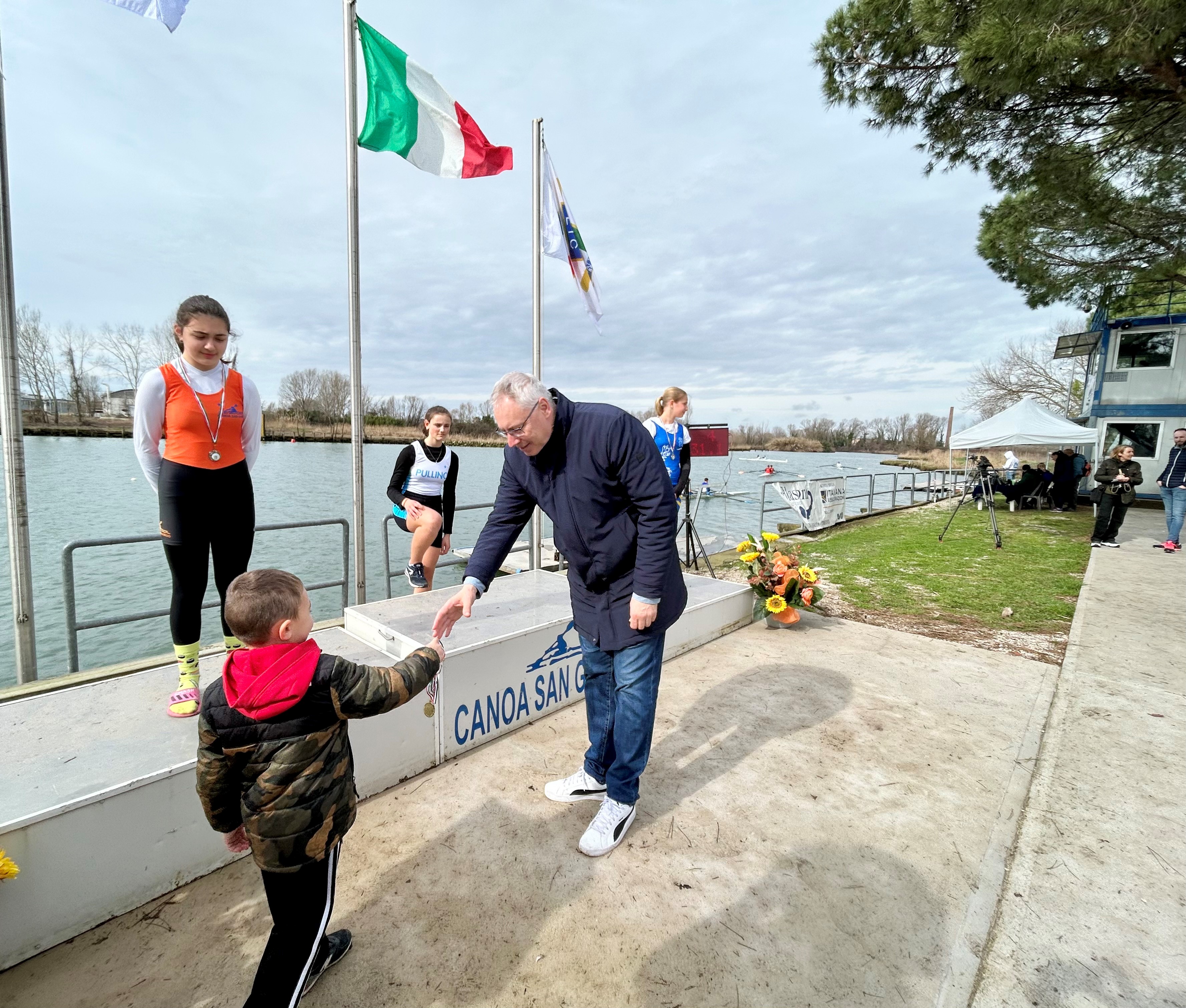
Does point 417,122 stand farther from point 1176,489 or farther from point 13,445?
point 1176,489

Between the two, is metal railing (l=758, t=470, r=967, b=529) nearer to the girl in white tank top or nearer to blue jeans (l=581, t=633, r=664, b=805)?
the girl in white tank top

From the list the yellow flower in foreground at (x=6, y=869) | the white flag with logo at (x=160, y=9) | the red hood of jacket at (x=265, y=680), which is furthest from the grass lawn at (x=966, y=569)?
the white flag with logo at (x=160, y=9)

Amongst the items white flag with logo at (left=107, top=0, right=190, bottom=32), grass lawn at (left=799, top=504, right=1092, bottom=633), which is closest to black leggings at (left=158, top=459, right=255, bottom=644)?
white flag with logo at (left=107, top=0, right=190, bottom=32)

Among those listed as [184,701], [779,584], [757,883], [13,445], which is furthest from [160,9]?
[779,584]

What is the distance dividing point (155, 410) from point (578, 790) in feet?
7.34

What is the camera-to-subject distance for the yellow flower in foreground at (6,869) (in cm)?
139

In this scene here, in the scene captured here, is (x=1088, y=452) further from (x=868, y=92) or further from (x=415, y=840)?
(x=415, y=840)

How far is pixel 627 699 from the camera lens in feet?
6.77

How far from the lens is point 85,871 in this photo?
1.62 m

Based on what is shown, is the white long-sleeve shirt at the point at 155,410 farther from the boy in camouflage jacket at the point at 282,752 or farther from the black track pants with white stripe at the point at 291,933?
the black track pants with white stripe at the point at 291,933

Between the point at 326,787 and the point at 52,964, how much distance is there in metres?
1.06

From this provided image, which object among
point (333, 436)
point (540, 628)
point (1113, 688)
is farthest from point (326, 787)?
point (333, 436)

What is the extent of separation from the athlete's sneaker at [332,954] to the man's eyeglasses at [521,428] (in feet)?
5.17

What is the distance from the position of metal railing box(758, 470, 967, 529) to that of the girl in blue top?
5227mm
